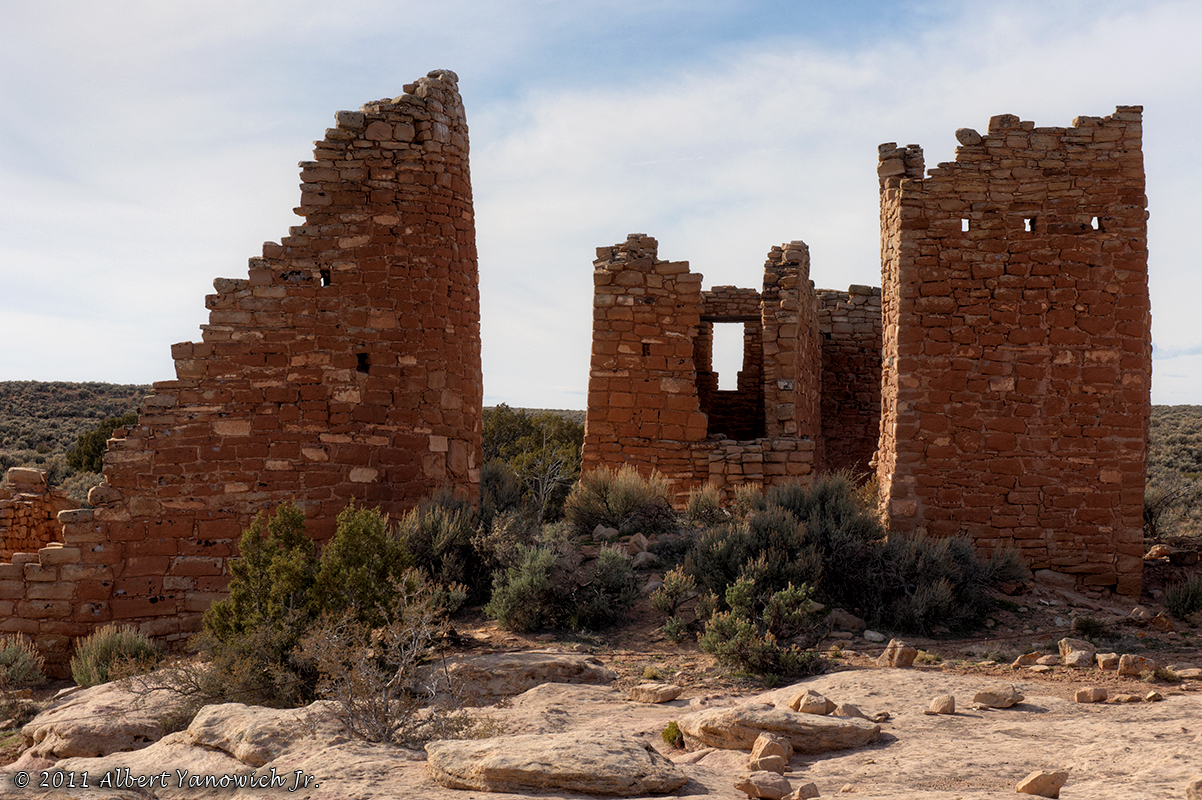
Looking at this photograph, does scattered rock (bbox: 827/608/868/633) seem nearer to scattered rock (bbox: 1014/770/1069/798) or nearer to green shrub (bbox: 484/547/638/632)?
green shrub (bbox: 484/547/638/632)

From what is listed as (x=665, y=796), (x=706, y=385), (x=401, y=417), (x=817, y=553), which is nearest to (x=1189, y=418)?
(x=706, y=385)

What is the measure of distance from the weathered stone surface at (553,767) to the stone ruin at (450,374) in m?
4.88

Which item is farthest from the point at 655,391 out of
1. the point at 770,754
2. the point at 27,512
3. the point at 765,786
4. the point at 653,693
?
the point at 765,786

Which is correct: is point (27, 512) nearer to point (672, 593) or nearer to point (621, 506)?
point (621, 506)

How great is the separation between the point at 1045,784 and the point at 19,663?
25.4ft

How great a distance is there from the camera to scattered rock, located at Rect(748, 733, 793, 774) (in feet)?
15.4

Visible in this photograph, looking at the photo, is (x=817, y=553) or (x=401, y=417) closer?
(x=817, y=553)

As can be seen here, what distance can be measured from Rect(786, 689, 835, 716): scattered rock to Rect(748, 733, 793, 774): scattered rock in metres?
0.46

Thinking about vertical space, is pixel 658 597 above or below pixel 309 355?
below

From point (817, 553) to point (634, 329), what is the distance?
169 inches

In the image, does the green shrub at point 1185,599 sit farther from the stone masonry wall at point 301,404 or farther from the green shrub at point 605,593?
the stone masonry wall at point 301,404

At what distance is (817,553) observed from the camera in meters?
8.38

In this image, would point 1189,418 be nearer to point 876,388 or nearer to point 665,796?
point 876,388

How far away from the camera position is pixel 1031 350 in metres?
9.45
